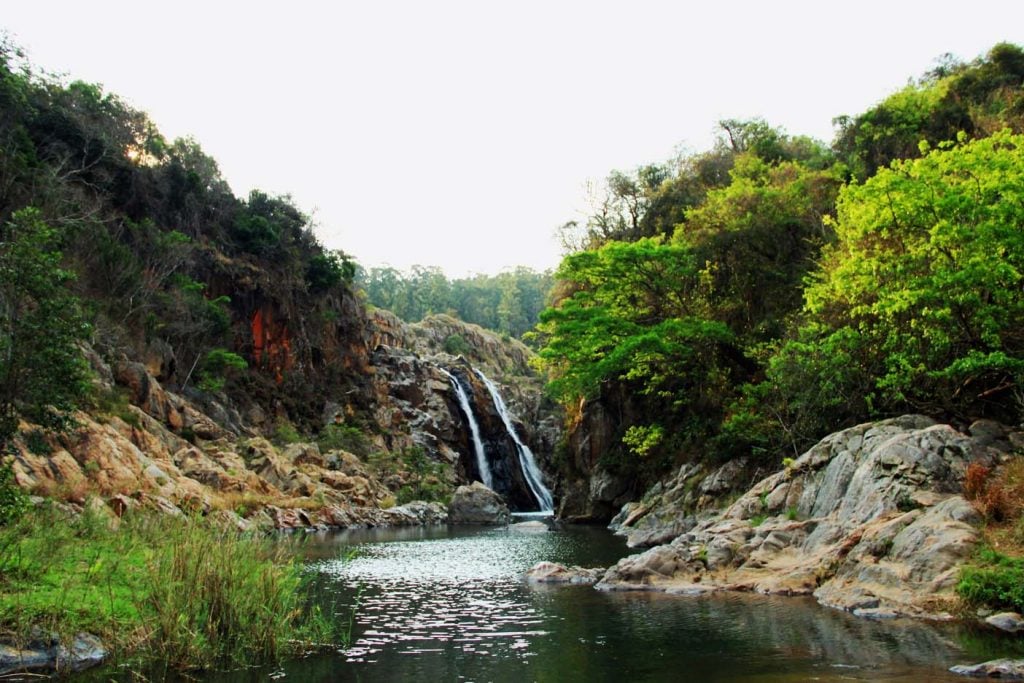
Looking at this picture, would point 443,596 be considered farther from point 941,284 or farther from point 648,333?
point 648,333

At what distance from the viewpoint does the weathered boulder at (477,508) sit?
4147 centimetres

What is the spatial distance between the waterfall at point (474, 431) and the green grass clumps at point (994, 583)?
151ft

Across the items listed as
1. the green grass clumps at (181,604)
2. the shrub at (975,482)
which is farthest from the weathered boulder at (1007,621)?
the green grass clumps at (181,604)

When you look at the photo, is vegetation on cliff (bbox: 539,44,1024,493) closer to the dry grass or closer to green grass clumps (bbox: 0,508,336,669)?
the dry grass

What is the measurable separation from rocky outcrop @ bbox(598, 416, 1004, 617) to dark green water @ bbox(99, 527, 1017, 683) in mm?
885

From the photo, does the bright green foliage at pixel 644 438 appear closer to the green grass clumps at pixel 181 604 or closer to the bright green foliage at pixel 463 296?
the green grass clumps at pixel 181 604

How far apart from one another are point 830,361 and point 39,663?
66.3 feet

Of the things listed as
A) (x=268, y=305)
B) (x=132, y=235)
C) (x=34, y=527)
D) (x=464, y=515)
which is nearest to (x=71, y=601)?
(x=34, y=527)

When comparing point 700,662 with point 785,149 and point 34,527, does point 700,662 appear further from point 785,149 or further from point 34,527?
point 785,149

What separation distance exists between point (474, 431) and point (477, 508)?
19.0m

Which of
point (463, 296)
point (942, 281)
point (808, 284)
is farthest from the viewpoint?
point (463, 296)

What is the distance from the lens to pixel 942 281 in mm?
18094

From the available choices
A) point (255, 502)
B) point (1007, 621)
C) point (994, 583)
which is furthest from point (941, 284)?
point (255, 502)

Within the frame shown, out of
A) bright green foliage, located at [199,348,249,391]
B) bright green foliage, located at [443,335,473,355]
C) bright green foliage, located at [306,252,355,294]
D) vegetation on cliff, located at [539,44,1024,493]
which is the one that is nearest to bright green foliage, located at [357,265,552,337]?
bright green foliage, located at [443,335,473,355]
